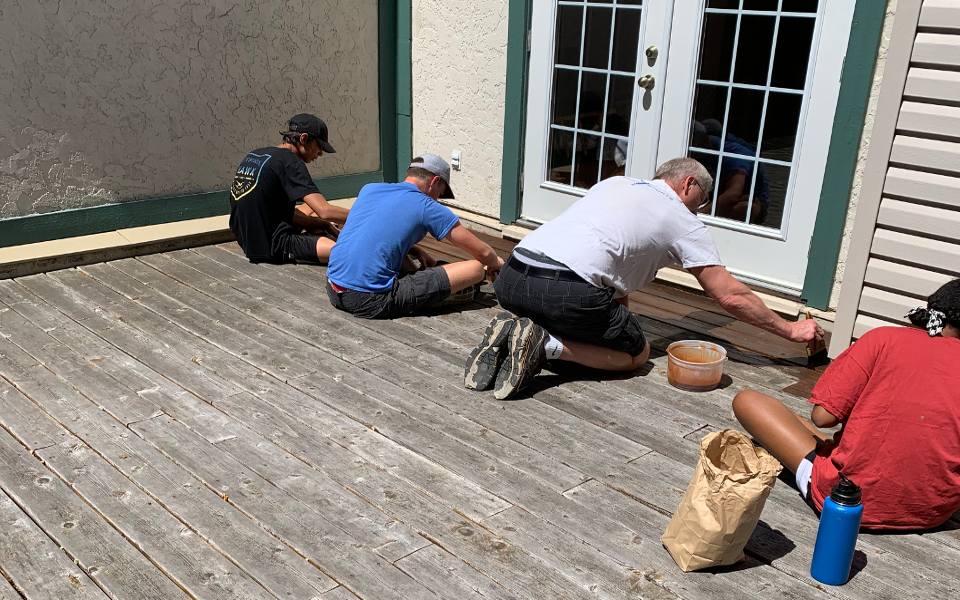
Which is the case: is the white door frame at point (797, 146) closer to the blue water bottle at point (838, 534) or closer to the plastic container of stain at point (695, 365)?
the plastic container of stain at point (695, 365)

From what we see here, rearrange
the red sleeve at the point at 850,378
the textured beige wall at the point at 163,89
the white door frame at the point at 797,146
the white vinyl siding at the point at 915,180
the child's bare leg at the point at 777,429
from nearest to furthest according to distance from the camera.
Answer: the red sleeve at the point at 850,378, the child's bare leg at the point at 777,429, the white vinyl siding at the point at 915,180, the white door frame at the point at 797,146, the textured beige wall at the point at 163,89

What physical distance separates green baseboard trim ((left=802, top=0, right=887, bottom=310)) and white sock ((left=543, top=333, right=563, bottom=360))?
1641mm

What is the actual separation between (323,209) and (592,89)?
187 cm

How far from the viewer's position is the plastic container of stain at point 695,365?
355 centimetres

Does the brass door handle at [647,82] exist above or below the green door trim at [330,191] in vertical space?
above

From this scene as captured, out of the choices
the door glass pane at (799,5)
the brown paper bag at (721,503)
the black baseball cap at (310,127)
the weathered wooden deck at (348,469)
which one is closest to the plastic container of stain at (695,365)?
the weathered wooden deck at (348,469)

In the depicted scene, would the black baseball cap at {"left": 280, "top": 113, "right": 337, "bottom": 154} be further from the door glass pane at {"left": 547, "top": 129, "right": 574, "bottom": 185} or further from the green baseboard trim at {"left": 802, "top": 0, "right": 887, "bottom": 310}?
the green baseboard trim at {"left": 802, "top": 0, "right": 887, "bottom": 310}

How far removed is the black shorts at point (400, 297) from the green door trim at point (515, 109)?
168cm

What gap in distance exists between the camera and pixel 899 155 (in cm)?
351

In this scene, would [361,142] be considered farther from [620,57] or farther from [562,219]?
[562,219]

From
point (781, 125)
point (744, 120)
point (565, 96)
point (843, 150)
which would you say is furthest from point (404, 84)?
point (843, 150)

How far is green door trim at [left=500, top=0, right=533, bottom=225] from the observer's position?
5.55m

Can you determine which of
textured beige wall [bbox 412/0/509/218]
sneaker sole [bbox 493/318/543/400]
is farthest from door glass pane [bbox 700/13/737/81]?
sneaker sole [bbox 493/318/543/400]

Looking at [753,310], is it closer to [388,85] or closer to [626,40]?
[626,40]
